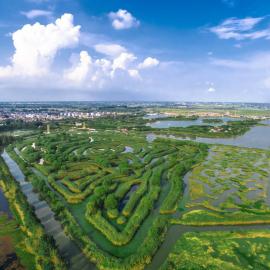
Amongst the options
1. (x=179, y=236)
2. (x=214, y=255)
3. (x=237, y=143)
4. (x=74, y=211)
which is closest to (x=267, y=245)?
(x=214, y=255)

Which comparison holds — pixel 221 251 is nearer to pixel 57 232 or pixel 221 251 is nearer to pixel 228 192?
pixel 228 192

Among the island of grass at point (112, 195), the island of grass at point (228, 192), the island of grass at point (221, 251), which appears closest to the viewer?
the island of grass at point (221, 251)

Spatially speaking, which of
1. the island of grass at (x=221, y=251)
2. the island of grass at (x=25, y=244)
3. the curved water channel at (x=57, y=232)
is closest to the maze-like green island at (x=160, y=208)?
the island of grass at (x=221, y=251)

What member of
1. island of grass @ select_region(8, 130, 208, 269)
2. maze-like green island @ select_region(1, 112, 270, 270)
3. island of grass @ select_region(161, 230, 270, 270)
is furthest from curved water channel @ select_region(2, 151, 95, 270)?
island of grass @ select_region(161, 230, 270, 270)

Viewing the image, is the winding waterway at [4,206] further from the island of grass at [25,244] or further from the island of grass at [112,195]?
the island of grass at [112,195]

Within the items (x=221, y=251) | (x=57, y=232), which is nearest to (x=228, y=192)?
(x=221, y=251)
